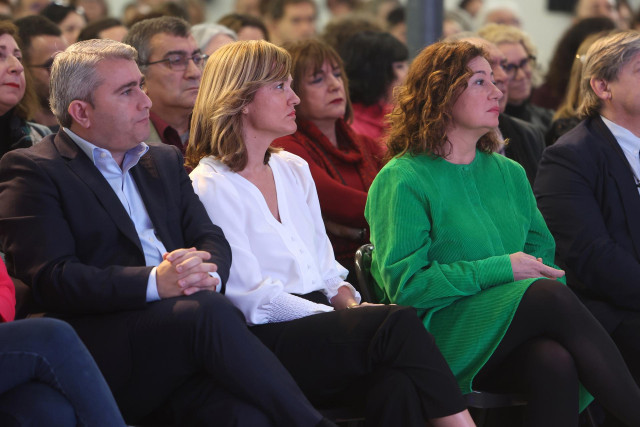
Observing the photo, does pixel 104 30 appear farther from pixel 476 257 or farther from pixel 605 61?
pixel 476 257

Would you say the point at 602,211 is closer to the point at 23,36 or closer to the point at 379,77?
the point at 379,77

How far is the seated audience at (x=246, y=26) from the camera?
519 centimetres

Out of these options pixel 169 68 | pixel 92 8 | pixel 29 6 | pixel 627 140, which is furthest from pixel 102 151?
pixel 92 8

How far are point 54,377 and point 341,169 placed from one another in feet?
6.29

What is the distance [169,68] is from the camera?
12.7 feet

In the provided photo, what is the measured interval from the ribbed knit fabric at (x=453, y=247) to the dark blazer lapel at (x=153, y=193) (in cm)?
70

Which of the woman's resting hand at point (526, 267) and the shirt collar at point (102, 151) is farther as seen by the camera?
the woman's resting hand at point (526, 267)

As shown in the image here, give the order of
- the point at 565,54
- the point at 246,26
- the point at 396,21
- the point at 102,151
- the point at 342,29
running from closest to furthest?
the point at 102,151 → the point at 246,26 → the point at 342,29 → the point at 565,54 → the point at 396,21

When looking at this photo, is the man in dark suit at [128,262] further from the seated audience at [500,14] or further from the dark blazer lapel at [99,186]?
the seated audience at [500,14]

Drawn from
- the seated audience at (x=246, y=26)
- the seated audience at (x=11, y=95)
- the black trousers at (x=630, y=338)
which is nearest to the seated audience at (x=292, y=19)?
the seated audience at (x=246, y=26)

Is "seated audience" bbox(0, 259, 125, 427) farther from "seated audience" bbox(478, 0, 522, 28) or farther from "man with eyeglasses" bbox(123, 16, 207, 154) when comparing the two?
"seated audience" bbox(478, 0, 522, 28)

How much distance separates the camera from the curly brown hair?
3.19 metres

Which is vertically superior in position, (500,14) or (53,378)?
(53,378)

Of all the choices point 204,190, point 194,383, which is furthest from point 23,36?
point 194,383
